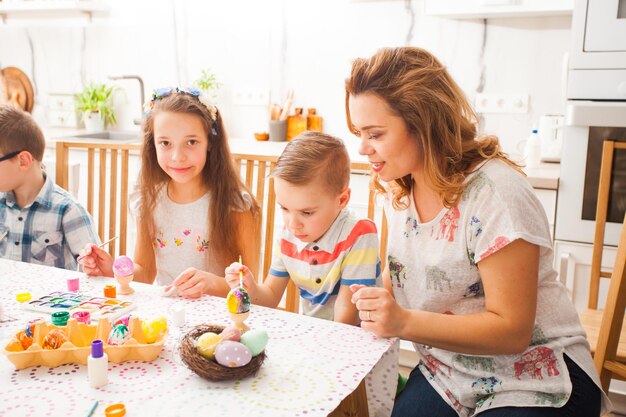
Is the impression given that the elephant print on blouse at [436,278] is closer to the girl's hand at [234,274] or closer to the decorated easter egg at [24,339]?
the girl's hand at [234,274]

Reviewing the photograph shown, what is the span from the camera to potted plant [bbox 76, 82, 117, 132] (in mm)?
3664

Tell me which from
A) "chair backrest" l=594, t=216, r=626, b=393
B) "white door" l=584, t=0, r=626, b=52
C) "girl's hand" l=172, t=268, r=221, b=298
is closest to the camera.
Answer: "girl's hand" l=172, t=268, r=221, b=298

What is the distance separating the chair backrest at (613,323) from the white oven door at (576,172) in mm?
744

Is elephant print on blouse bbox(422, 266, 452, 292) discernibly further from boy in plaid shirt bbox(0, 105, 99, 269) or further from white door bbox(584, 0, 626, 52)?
white door bbox(584, 0, 626, 52)

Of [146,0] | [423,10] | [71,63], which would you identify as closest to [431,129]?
[423,10]

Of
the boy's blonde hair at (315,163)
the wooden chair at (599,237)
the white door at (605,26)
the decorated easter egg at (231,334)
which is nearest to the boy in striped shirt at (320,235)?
the boy's blonde hair at (315,163)

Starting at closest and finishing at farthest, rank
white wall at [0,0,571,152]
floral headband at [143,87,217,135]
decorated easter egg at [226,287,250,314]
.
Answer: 1. decorated easter egg at [226,287,250,314]
2. floral headband at [143,87,217,135]
3. white wall at [0,0,571,152]

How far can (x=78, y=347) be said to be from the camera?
3.10 feet

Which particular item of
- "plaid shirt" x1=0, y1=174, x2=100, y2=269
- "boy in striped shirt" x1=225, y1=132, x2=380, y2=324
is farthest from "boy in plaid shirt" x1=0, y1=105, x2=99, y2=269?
"boy in striped shirt" x1=225, y1=132, x2=380, y2=324

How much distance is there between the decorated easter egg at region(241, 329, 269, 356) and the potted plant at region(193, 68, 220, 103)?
267 cm

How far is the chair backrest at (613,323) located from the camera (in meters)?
1.53

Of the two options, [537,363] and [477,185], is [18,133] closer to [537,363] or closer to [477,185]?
[477,185]

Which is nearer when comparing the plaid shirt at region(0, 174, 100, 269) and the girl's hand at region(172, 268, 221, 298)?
the girl's hand at region(172, 268, 221, 298)

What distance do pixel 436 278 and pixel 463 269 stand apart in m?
0.06
